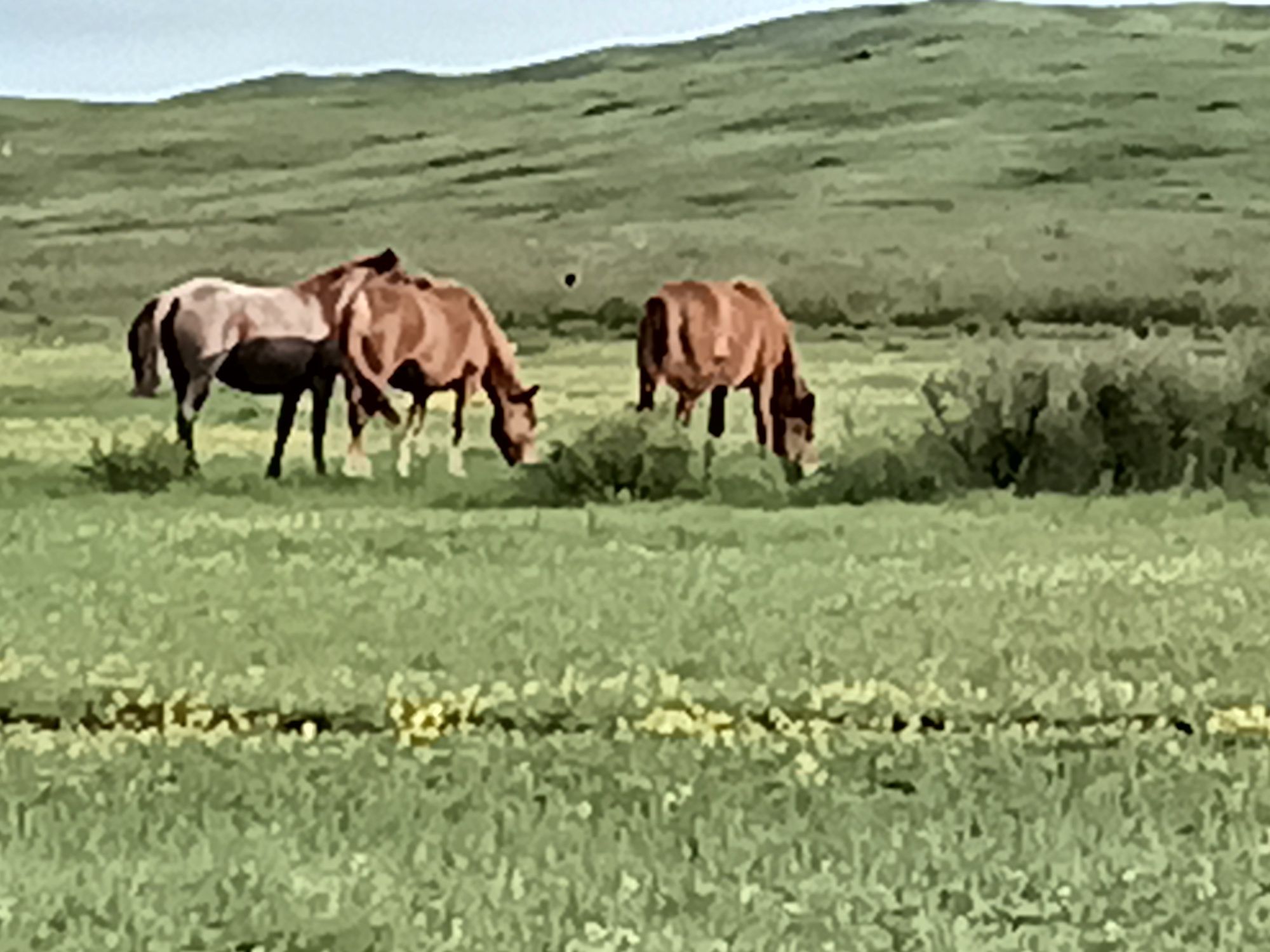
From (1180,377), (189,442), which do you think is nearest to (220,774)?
(189,442)

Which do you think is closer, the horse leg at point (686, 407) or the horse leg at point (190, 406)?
the horse leg at point (190, 406)

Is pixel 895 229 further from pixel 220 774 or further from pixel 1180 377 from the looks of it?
Answer: pixel 220 774

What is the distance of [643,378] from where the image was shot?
21.3 feet

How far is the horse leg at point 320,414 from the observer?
621cm

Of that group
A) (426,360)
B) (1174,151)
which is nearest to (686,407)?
(426,360)

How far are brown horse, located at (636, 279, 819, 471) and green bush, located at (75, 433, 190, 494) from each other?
1202 millimetres

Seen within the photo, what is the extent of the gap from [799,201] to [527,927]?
3.71 meters

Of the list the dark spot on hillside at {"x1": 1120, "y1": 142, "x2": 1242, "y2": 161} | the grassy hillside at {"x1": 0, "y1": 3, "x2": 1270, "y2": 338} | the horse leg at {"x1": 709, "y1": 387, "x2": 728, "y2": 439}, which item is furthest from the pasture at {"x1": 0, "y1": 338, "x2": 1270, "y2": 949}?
the dark spot on hillside at {"x1": 1120, "y1": 142, "x2": 1242, "y2": 161}

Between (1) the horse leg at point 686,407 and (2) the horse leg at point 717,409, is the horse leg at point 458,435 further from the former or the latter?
(2) the horse leg at point 717,409

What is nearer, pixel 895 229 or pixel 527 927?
pixel 527 927

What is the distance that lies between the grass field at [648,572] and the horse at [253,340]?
55mm

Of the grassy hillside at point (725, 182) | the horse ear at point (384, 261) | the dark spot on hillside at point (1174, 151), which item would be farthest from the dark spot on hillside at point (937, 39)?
the horse ear at point (384, 261)

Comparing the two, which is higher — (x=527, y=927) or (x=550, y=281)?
(x=550, y=281)

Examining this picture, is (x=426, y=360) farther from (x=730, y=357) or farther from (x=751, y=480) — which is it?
(x=751, y=480)
